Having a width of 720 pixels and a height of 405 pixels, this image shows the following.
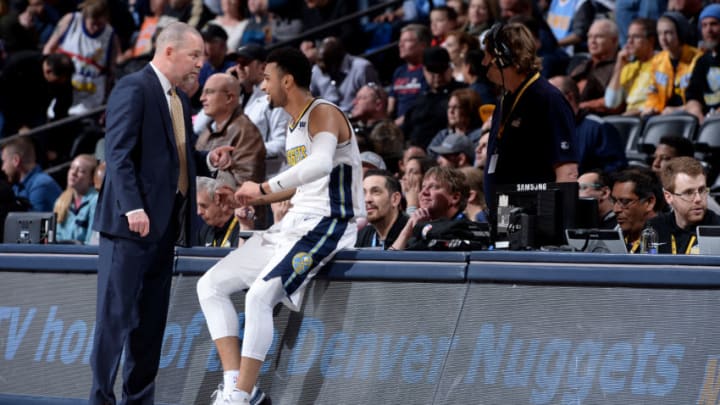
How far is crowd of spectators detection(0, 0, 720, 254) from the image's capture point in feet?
25.5

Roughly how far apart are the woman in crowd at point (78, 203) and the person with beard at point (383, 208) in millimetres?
3800

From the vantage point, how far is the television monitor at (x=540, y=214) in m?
5.94

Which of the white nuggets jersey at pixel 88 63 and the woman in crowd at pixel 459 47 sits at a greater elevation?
the woman in crowd at pixel 459 47

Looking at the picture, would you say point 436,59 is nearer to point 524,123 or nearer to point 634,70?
point 634,70

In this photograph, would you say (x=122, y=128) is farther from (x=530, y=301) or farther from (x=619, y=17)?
(x=619, y=17)

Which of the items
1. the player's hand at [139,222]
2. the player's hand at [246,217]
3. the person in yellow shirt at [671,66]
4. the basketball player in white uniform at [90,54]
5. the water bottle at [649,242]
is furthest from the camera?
the basketball player in white uniform at [90,54]

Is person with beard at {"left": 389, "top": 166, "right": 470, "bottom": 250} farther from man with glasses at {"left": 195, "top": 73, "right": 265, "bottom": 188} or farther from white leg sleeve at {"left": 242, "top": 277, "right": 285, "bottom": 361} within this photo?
white leg sleeve at {"left": 242, "top": 277, "right": 285, "bottom": 361}

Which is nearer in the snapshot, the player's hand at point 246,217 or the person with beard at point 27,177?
the player's hand at point 246,217

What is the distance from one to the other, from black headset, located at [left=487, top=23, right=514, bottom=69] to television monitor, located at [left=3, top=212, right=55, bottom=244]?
3.16 meters

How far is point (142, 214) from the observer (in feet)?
19.1

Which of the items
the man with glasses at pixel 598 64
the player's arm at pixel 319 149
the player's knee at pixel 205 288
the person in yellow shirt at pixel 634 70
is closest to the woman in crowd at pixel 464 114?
the man with glasses at pixel 598 64

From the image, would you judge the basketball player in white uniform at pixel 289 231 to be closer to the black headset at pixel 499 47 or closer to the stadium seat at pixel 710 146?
the black headset at pixel 499 47

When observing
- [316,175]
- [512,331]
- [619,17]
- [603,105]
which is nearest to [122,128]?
[316,175]

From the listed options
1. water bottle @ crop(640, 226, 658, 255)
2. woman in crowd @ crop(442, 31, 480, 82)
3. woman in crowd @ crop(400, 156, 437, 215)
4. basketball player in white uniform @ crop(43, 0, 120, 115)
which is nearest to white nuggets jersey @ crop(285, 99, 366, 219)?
water bottle @ crop(640, 226, 658, 255)
